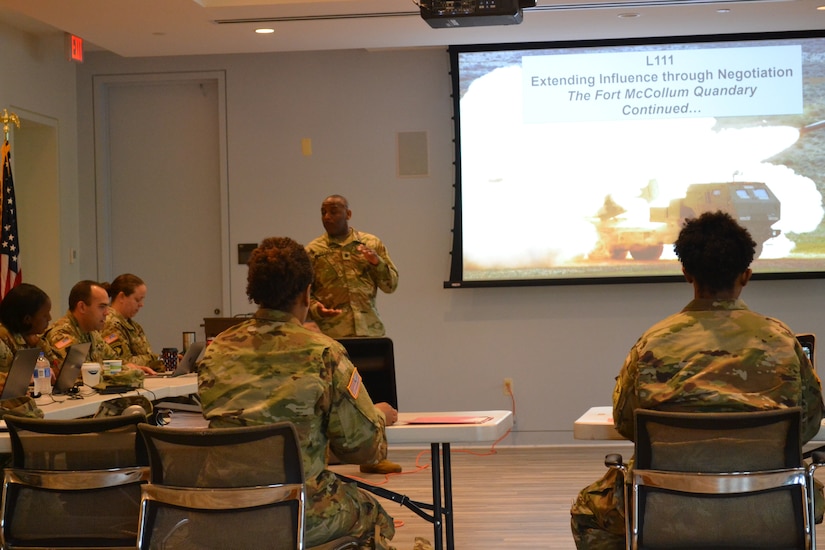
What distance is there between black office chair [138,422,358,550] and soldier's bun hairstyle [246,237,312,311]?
442mm

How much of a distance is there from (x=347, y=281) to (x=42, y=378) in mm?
2558

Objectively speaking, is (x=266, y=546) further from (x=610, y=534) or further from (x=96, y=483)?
(x=610, y=534)

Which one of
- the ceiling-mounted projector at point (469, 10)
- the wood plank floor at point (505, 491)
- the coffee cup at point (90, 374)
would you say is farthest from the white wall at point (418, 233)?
the coffee cup at point (90, 374)

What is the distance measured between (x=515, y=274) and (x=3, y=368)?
3.97m

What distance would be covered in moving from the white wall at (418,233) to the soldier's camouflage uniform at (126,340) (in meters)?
1.90

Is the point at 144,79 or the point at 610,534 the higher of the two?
the point at 144,79

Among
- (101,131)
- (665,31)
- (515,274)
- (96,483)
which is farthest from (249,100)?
(96,483)

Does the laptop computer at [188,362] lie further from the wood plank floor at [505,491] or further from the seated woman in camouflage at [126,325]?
the wood plank floor at [505,491]

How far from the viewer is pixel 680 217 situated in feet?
23.7

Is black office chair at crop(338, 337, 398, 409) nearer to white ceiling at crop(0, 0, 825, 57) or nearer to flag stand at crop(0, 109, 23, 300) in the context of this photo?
white ceiling at crop(0, 0, 825, 57)

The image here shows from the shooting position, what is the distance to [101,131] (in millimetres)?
8031

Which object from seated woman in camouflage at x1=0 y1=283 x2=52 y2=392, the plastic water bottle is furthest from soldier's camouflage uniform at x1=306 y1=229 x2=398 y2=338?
the plastic water bottle

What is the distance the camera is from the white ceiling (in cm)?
584

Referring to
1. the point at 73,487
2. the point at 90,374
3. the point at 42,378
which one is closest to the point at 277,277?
the point at 73,487
